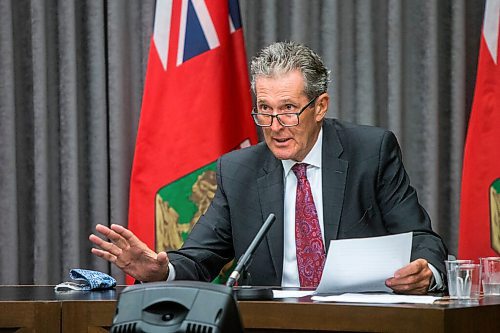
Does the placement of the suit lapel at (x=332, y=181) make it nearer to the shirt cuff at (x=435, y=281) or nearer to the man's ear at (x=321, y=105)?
the man's ear at (x=321, y=105)

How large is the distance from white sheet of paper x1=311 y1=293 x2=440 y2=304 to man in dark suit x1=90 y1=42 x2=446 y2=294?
0.59 metres

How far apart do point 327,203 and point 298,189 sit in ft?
0.37

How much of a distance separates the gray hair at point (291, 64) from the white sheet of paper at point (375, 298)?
89 centimetres

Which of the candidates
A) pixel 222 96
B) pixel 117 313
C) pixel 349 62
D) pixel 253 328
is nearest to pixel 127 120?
pixel 222 96

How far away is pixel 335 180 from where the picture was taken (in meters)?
2.93

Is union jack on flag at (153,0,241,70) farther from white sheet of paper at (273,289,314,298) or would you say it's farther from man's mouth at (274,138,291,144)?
white sheet of paper at (273,289,314,298)

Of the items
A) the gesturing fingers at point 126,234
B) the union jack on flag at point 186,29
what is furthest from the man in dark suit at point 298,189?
the union jack on flag at point 186,29

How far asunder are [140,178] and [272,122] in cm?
110

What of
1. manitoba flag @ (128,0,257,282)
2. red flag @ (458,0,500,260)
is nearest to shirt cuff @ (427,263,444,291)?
red flag @ (458,0,500,260)

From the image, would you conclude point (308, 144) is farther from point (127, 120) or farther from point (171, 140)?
point (127, 120)

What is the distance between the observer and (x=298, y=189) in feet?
9.70

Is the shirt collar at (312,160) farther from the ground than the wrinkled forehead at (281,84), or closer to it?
closer to it

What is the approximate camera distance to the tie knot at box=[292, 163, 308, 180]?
2.98m

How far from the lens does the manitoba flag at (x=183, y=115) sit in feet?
12.2
